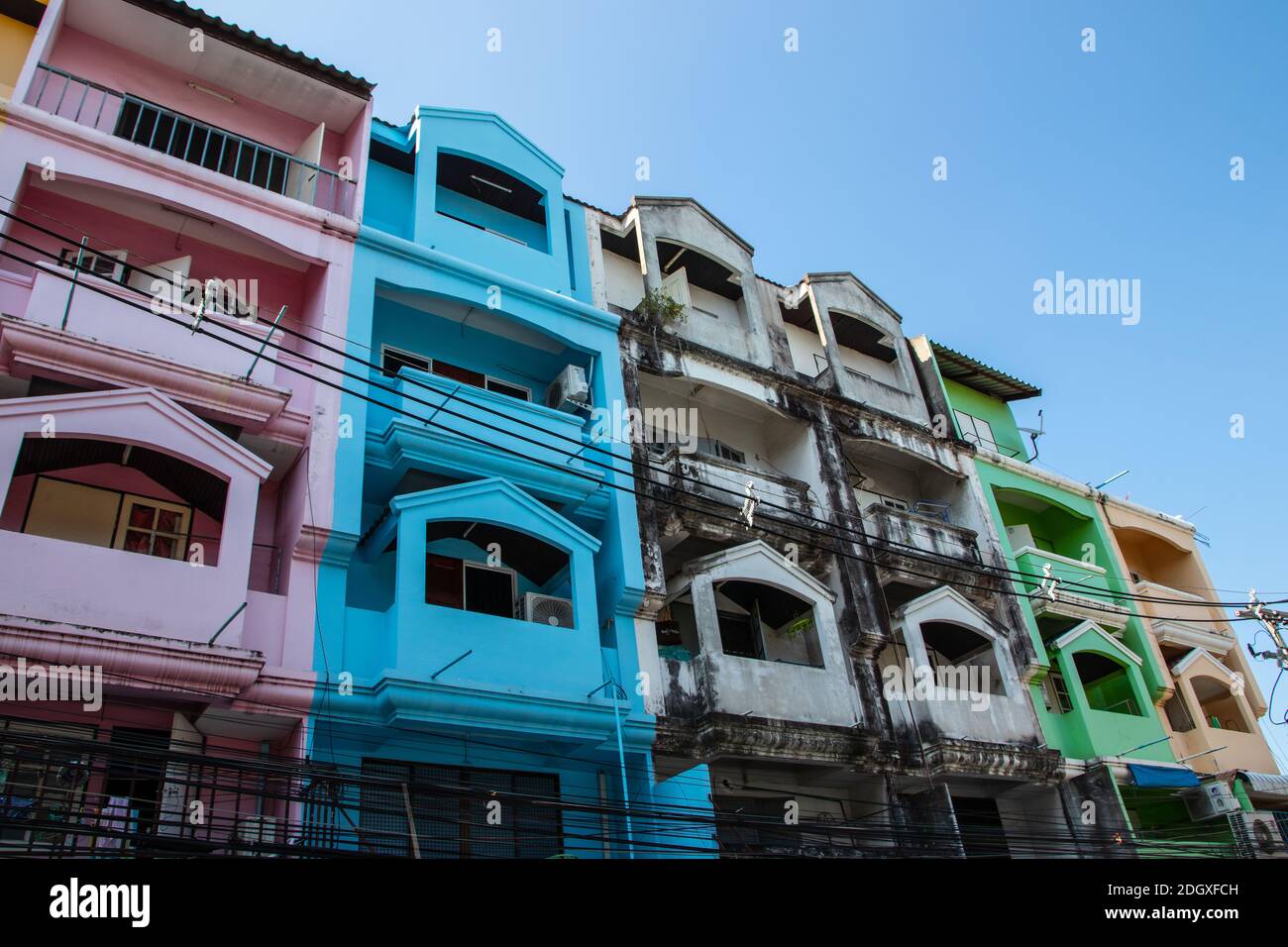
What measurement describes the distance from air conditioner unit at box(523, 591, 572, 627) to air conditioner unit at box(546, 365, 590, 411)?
391 centimetres

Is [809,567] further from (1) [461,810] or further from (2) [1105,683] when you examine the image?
(2) [1105,683]

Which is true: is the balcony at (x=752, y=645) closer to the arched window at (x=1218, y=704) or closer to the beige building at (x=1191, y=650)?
the beige building at (x=1191, y=650)

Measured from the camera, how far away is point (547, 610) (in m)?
14.3

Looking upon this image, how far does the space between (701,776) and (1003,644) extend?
803 cm

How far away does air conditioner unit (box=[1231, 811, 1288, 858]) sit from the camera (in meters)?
19.0

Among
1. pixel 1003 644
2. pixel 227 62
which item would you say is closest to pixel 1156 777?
pixel 1003 644

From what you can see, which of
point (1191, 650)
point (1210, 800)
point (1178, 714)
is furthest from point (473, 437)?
point (1191, 650)

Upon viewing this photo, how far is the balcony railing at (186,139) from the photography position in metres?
14.6

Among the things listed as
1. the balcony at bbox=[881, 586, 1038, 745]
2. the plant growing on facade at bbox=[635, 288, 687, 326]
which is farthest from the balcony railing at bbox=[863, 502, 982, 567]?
the plant growing on facade at bbox=[635, 288, 687, 326]

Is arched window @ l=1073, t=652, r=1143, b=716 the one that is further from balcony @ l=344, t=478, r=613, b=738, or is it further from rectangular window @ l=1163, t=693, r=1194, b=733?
balcony @ l=344, t=478, r=613, b=738

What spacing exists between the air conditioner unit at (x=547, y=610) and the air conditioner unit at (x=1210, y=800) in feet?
46.5

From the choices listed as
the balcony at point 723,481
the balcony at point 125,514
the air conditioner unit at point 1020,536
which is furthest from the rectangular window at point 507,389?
the air conditioner unit at point 1020,536

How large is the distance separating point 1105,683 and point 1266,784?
3.50 m

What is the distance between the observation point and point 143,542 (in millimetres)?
12641
